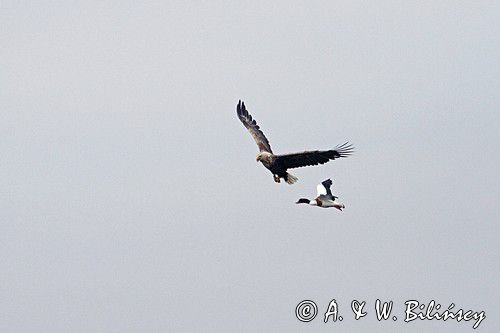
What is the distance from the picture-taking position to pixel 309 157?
55.9m

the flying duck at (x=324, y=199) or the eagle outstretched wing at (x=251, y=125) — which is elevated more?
the eagle outstretched wing at (x=251, y=125)

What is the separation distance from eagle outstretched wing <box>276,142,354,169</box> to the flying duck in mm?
1467

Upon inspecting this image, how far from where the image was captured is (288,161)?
57031mm

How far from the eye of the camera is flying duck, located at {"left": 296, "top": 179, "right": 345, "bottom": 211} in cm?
5794

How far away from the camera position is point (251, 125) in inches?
2453

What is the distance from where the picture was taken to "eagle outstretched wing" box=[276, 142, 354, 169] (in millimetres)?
54594

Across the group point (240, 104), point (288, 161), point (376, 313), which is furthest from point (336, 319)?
point (240, 104)

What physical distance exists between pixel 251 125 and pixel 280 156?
543cm

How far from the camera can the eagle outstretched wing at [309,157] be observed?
54594 millimetres

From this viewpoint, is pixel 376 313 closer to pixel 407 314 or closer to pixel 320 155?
pixel 407 314

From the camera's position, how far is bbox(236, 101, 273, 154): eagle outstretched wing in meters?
61.1

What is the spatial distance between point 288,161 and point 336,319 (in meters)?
5.49

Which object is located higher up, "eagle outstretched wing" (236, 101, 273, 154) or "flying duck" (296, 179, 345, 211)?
"eagle outstretched wing" (236, 101, 273, 154)

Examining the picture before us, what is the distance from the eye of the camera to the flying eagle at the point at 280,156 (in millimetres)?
55062
